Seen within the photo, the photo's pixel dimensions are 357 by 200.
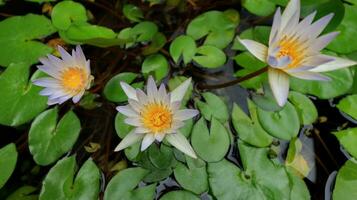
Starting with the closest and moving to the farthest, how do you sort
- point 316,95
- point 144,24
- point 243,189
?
point 243,189
point 316,95
point 144,24

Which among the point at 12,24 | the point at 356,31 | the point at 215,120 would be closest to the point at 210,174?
the point at 215,120

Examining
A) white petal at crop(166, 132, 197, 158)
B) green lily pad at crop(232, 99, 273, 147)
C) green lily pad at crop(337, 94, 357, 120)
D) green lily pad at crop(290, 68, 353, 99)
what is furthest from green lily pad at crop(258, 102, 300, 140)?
white petal at crop(166, 132, 197, 158)

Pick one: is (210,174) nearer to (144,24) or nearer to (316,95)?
(316,95)

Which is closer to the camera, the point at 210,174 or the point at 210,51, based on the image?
the point at 210,174

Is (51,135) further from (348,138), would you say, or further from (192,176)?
(348,138)

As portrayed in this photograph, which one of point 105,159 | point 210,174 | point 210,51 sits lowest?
point 105,159

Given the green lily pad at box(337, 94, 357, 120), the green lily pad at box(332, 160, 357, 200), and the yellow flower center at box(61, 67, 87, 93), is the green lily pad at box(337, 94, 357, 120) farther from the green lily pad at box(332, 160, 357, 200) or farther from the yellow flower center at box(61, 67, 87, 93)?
the yellow flower center at box(61, 67, 87, 93)
